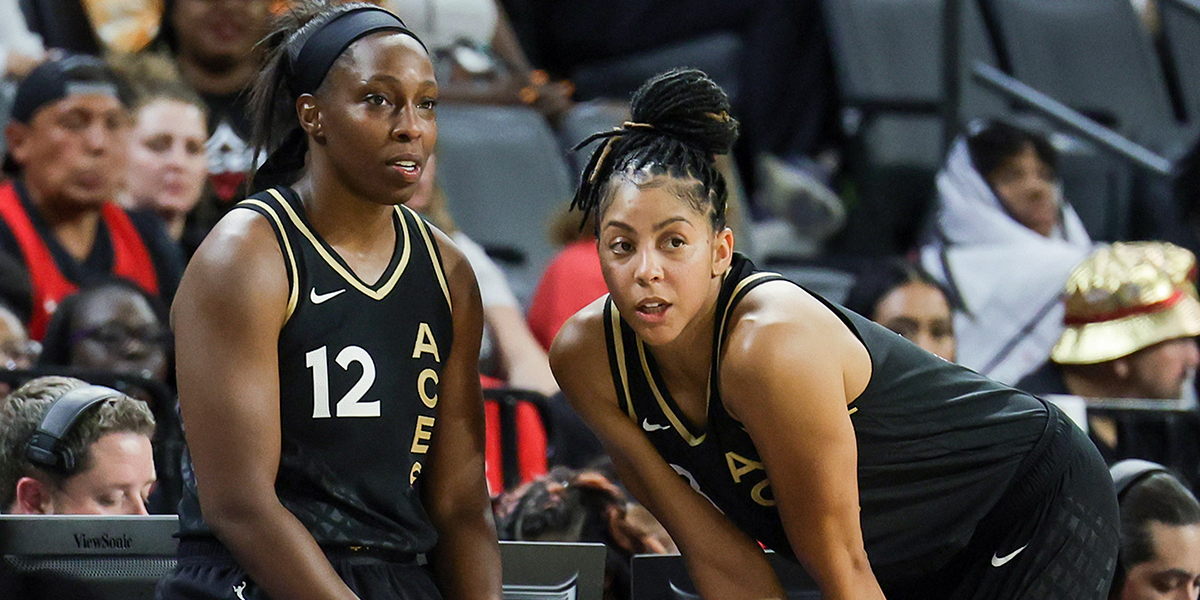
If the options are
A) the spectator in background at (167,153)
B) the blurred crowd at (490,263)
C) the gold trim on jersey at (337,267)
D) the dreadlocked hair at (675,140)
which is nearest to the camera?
the gold trim on jersey at (337,267)

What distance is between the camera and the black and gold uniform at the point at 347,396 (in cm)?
241

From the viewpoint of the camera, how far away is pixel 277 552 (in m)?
2.34

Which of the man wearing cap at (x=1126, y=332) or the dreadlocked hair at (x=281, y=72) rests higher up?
the dreadlocked hair at (x=281, y=72)

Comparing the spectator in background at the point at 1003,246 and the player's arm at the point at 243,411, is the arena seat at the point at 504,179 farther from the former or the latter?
the player's arm at the point at 243,411

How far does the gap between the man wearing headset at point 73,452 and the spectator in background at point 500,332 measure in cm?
182

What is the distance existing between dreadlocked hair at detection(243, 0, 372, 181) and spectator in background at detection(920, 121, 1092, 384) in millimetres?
3348

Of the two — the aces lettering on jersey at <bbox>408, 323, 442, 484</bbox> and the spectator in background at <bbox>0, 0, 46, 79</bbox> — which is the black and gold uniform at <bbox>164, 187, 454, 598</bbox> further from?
the spectator in background at <bbox>0, 0, 46, 79</bbox>

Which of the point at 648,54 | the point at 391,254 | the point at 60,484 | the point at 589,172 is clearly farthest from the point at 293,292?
the point at 648,54

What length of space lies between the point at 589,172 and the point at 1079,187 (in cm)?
471

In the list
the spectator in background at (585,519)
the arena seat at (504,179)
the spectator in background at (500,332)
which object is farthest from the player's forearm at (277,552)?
the arena seat at (504,179)

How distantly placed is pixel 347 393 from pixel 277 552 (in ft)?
0.86

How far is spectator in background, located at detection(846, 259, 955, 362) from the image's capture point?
4738 millimetres

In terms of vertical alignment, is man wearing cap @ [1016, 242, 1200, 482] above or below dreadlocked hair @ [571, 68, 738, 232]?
below

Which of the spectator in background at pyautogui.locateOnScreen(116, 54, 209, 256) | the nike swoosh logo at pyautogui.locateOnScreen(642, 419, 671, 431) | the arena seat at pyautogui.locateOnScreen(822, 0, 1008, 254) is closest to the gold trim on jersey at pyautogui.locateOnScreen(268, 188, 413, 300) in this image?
the nike swoosh logo at pyautogui.locateOnScreen(642, 419, 671, 431)
